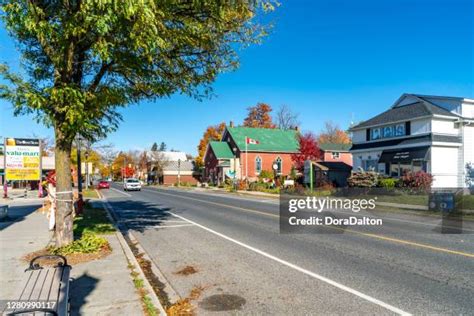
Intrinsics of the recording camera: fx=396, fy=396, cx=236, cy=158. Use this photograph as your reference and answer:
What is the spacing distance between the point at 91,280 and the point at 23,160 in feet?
81.0

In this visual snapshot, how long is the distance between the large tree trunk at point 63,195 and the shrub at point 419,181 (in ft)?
79.9

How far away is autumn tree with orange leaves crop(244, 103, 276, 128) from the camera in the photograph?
293 feet

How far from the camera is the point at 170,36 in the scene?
Result: 8.90 m

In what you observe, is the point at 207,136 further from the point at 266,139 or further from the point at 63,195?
the point at 63,195

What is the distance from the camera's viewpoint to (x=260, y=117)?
89.9m

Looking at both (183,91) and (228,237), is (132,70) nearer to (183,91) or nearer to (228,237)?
(183,91)

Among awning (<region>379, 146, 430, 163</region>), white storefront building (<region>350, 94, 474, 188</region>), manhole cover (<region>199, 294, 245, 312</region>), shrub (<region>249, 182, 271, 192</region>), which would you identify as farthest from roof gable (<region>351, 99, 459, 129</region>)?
manhole cover (<region>199, 294, 245, 312</region>)

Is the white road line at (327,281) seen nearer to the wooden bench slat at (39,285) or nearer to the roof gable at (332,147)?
the wooden bench slat at (39,285)

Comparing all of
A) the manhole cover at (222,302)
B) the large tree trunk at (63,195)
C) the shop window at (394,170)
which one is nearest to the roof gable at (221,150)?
the shop window at (394,170)

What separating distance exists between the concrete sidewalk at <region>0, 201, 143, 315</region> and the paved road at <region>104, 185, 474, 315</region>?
0.91 meters

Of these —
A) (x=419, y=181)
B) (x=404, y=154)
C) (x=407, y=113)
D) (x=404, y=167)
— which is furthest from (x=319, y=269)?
(x=407, y=113)

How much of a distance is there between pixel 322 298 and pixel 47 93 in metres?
6.36

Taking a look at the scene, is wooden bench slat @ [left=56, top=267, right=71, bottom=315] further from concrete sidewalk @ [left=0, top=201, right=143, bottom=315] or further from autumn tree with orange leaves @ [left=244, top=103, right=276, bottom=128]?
autumn tree with orange leaves @ [left=244, top=103, right=276, bottom=128]

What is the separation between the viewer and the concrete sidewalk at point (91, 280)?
18.1 feet
